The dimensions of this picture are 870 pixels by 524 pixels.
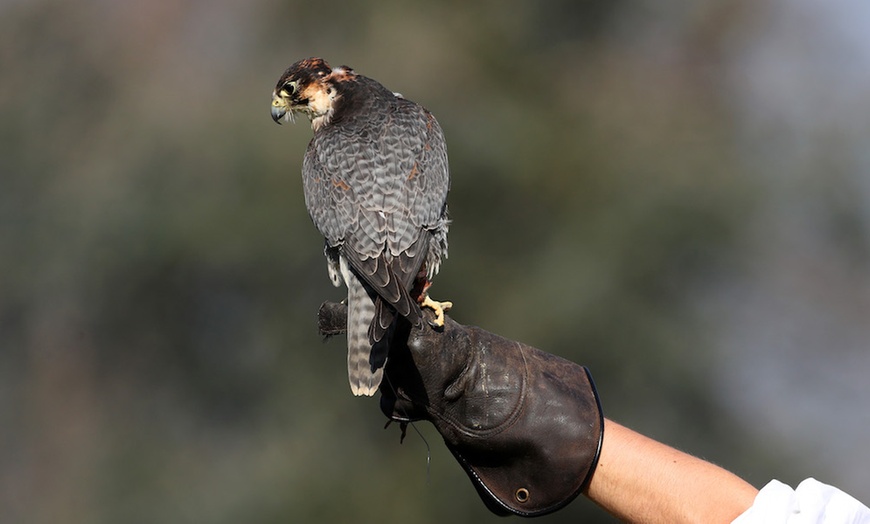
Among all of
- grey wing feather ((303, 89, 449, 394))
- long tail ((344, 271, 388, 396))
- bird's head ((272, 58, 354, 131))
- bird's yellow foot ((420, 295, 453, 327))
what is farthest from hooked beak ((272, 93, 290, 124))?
bird's yellow foot ((420, 295, 453, 327))

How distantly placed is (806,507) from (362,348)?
4.86ft

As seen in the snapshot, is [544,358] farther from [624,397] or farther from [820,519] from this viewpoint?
[624,397]

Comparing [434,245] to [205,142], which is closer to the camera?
[434,245]

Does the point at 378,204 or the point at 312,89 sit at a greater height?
the point at 312,89

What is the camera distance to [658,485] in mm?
2770

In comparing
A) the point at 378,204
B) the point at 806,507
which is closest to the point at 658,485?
the point at 806,507

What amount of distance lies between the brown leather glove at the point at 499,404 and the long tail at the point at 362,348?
9 centimetres

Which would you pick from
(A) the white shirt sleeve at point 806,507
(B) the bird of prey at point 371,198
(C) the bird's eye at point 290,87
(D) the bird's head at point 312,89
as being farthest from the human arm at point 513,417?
(C) the bird's eye at point 290,87

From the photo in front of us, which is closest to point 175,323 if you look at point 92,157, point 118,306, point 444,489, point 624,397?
point 118,306

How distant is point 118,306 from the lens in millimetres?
11844

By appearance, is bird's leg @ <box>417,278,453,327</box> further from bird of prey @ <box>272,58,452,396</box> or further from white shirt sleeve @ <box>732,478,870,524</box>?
white shirt sleeve @ <box>732,478,870,524</box>

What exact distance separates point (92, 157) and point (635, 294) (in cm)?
649

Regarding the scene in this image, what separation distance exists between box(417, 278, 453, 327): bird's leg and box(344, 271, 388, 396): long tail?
0.61 ft

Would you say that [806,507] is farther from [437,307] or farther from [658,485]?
[437,307]
